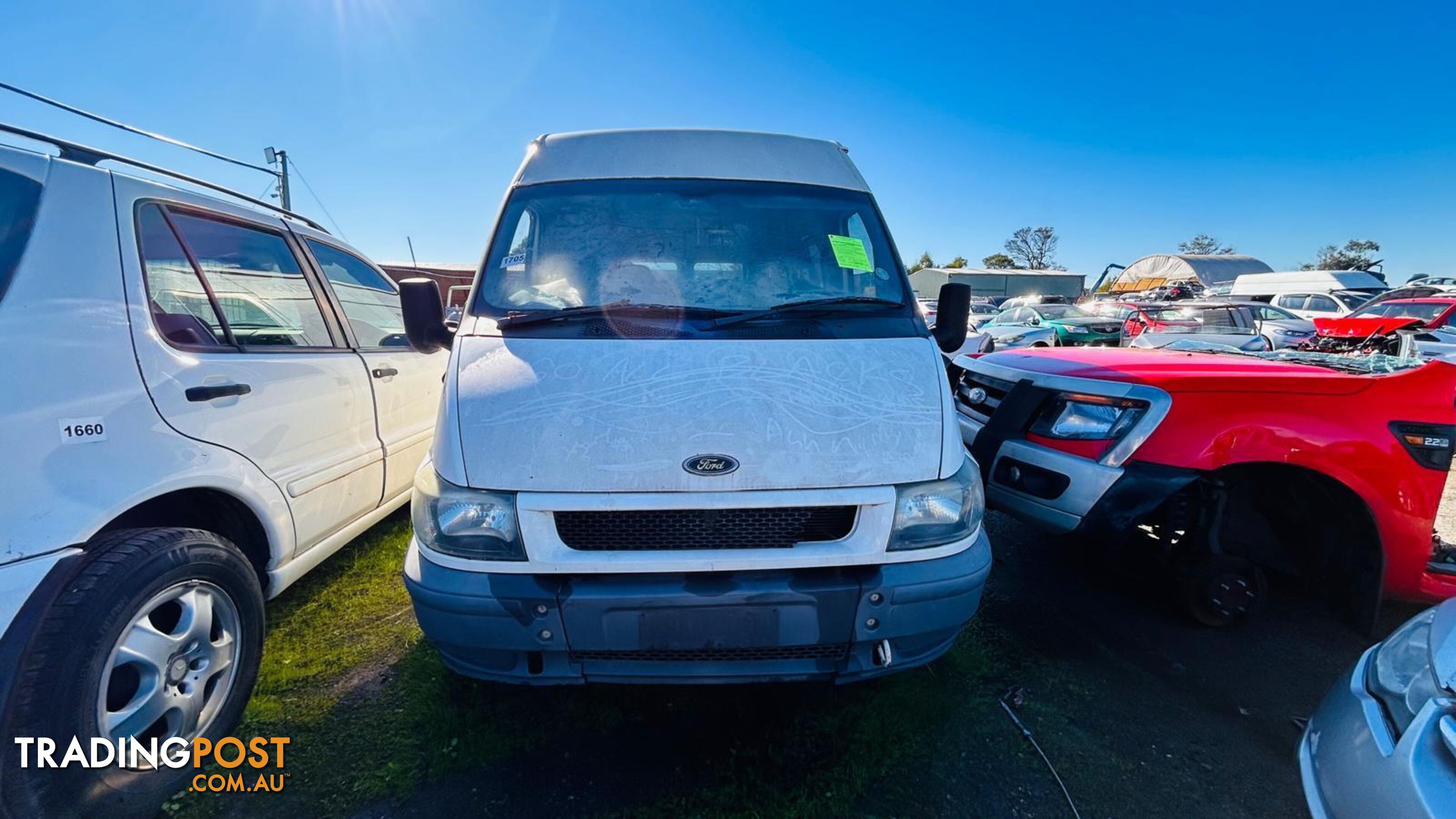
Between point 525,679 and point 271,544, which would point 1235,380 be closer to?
point 525,679

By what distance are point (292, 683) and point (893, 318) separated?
289 cm

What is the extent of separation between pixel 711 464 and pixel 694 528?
21cm

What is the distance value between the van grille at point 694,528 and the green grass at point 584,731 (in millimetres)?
839

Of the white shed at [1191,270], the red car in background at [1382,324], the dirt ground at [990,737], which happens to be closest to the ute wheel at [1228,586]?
the dirt ground at [990,737]

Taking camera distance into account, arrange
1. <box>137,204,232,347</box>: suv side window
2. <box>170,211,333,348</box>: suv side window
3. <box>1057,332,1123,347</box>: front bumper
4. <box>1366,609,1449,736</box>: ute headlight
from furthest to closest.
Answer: <box>1057,332,1123,347</box>: front bumper, <box>170,211,333,348</box>: suv side window, <box>137,204,232,347</box>: suv side window, <box>1366,609,1449,736</box>: ute headlight

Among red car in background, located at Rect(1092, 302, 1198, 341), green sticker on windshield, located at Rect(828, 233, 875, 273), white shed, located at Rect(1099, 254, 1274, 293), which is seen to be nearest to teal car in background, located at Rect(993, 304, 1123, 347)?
red car in background, located at Rect(1092, 302, 1198, 341)

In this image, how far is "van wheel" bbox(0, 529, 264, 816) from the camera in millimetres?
1529

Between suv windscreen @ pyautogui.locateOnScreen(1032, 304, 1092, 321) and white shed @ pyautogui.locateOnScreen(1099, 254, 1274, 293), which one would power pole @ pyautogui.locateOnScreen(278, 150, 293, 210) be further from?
white shed @ pyautogui.locateOnScreen(1099, 254, 1274, 293)

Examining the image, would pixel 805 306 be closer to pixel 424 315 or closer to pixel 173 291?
pixel 424 315

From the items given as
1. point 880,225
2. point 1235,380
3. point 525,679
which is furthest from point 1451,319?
point 525,679

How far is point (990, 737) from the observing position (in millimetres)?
2234

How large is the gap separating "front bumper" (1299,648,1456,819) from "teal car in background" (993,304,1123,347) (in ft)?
35.6

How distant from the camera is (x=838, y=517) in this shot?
6.18 feet

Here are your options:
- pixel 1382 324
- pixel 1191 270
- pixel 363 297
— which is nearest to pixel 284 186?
pixel 363 297
